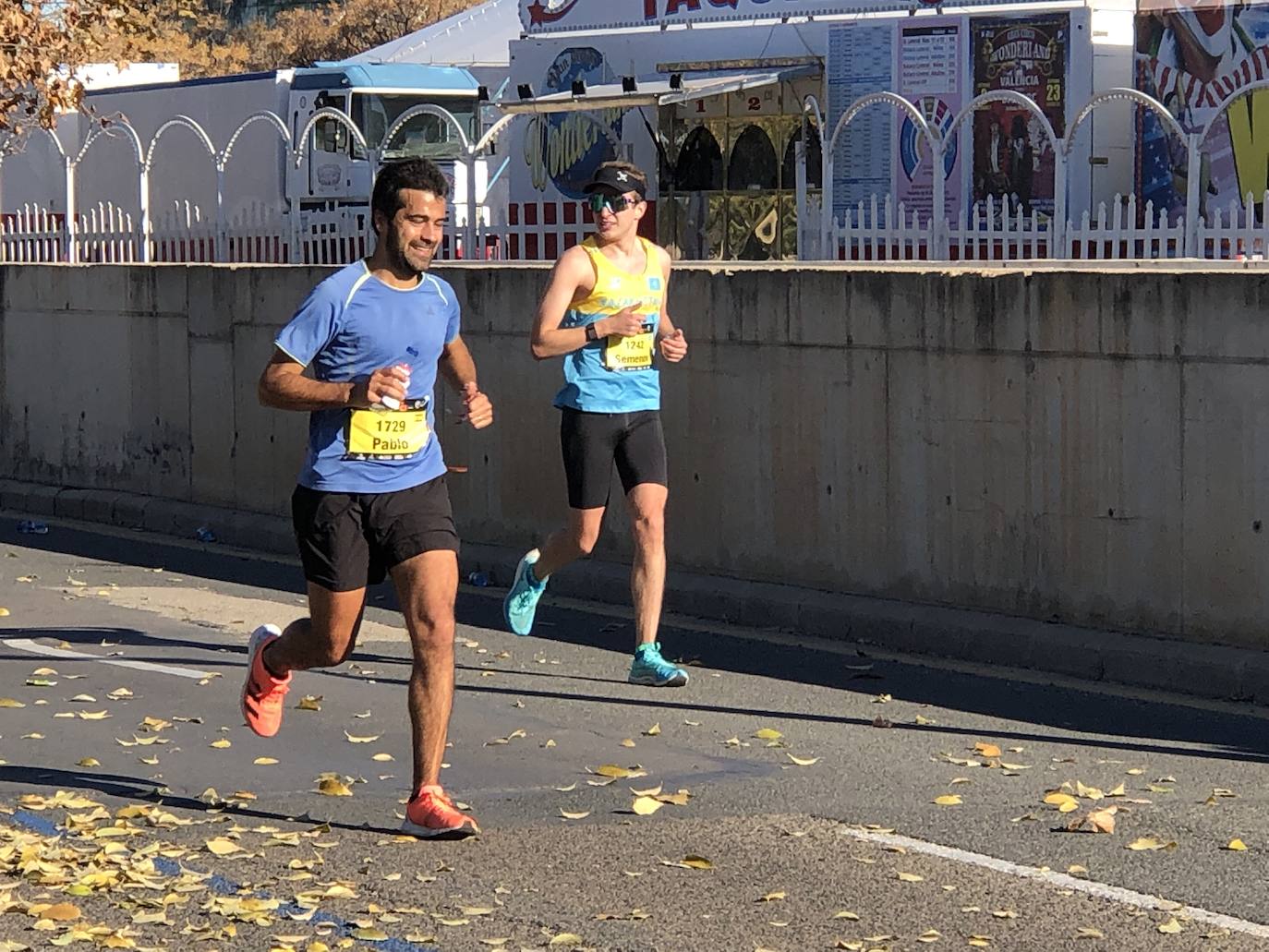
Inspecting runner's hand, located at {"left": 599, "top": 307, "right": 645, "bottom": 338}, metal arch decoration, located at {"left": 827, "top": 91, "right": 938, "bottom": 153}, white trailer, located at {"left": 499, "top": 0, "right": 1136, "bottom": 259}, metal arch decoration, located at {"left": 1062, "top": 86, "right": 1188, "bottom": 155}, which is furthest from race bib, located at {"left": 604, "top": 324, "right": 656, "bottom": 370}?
white trailer, located at {"left": 499, "top": 0, "right": 1136, "bottom": 259}

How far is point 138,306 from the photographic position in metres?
16.2

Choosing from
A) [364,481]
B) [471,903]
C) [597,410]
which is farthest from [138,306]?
[471,903]

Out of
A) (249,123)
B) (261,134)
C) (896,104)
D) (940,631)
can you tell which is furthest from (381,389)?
(261,134)

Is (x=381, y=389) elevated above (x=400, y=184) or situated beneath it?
situated beneath

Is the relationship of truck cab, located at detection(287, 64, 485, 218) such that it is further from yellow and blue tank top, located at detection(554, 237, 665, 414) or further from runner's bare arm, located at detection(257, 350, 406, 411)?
runner's bare arm, located at detection(257, 350, 406, 411)

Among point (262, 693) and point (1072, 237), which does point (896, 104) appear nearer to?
point (1072, 237)

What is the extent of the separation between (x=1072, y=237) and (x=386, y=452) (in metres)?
6.92

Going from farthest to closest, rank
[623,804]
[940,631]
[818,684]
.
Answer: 1. [940,631]
2. [818,684]
3. [623,804]

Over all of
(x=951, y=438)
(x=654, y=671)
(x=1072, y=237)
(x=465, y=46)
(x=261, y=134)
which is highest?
(x=465, y=46)

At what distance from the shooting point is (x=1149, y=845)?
6.71m

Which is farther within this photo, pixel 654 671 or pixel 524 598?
pixel 524 598

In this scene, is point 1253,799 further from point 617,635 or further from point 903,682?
point 617,635

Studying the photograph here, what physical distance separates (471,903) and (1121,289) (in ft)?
16.5

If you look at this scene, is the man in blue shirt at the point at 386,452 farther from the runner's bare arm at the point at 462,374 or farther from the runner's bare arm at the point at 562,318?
the runner's bare arm at the point at 562,318
